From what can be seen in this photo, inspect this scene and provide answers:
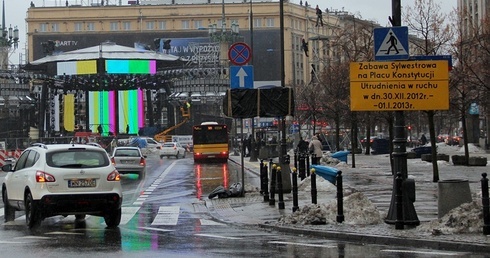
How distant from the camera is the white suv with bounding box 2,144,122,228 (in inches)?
641

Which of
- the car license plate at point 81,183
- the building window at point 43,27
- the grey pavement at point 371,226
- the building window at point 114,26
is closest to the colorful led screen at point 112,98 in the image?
the building window at point 114,26

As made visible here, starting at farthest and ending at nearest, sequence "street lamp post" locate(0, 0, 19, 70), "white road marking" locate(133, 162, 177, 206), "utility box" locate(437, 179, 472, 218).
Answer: "street lamp post" locate(0, 0, 19, 70) < "white road marking" locate(133, 162, 177, 206) < "utility box" locate(437, 179, 472, 218)

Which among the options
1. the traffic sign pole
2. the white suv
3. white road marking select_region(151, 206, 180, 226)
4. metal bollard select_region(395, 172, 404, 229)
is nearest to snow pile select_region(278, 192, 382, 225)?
the traffic sign pole

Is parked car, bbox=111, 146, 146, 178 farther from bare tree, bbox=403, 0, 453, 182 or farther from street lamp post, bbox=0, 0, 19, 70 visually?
street lamp post, bbox=0, 0, 19, 70

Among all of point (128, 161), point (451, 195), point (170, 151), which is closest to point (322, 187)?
point (451, 195)

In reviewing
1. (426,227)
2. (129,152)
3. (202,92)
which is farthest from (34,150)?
(202,92)

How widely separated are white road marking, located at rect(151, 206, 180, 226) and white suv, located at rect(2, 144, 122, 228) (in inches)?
49.1

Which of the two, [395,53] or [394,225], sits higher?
[395,53]

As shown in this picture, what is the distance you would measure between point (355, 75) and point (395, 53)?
79 centimetres

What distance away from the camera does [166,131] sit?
10094 cm

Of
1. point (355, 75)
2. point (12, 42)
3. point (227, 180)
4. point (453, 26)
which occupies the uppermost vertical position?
point (12, 42)

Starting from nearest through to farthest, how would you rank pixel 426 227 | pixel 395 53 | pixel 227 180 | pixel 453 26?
pixel 426 227 → pixel 395 53 → pixel 227 180 → pixel 453 26

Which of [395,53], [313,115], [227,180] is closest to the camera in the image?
[395,53]

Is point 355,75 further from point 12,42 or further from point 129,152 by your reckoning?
point 12,42
